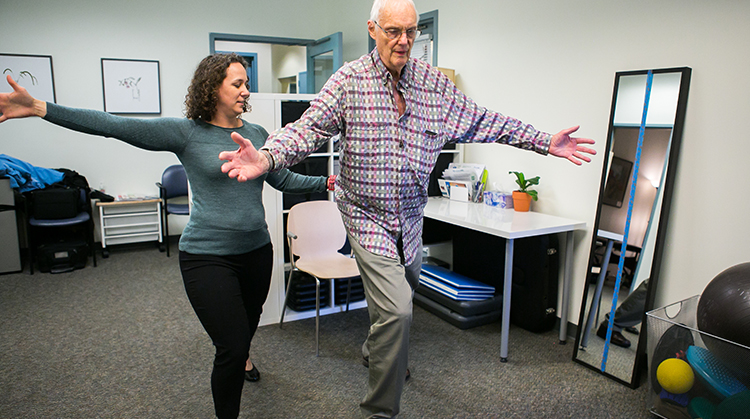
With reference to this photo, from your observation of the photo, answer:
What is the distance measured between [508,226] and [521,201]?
0.54 m

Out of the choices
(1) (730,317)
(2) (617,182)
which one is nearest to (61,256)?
(2) (617,182)

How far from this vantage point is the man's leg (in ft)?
5.25

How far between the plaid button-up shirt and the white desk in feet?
3.05

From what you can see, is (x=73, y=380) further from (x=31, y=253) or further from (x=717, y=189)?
(x=717, y=189)

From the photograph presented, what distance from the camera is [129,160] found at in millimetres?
5012

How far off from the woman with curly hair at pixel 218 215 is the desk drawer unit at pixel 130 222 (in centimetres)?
335

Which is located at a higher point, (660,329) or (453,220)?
(453,220)

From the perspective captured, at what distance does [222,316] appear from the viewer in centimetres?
165

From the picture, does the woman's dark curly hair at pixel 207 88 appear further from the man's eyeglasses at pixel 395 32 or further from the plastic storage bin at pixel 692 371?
the plastic storage bin at pixel 692 371

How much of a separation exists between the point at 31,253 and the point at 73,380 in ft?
7.81

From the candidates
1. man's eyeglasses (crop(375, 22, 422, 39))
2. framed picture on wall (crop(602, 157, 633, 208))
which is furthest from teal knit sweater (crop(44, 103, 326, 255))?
framed picture on wall (crop(602, 157, 633, 208))

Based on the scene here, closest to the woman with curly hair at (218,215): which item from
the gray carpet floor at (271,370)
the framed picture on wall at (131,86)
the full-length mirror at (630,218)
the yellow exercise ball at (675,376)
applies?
the gray carpet floor at (271,370)

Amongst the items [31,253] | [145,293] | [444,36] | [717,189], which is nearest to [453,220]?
[717,189]

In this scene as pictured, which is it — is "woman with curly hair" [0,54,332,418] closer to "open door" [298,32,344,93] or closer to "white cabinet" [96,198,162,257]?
"open door" [298,32,344,93]
